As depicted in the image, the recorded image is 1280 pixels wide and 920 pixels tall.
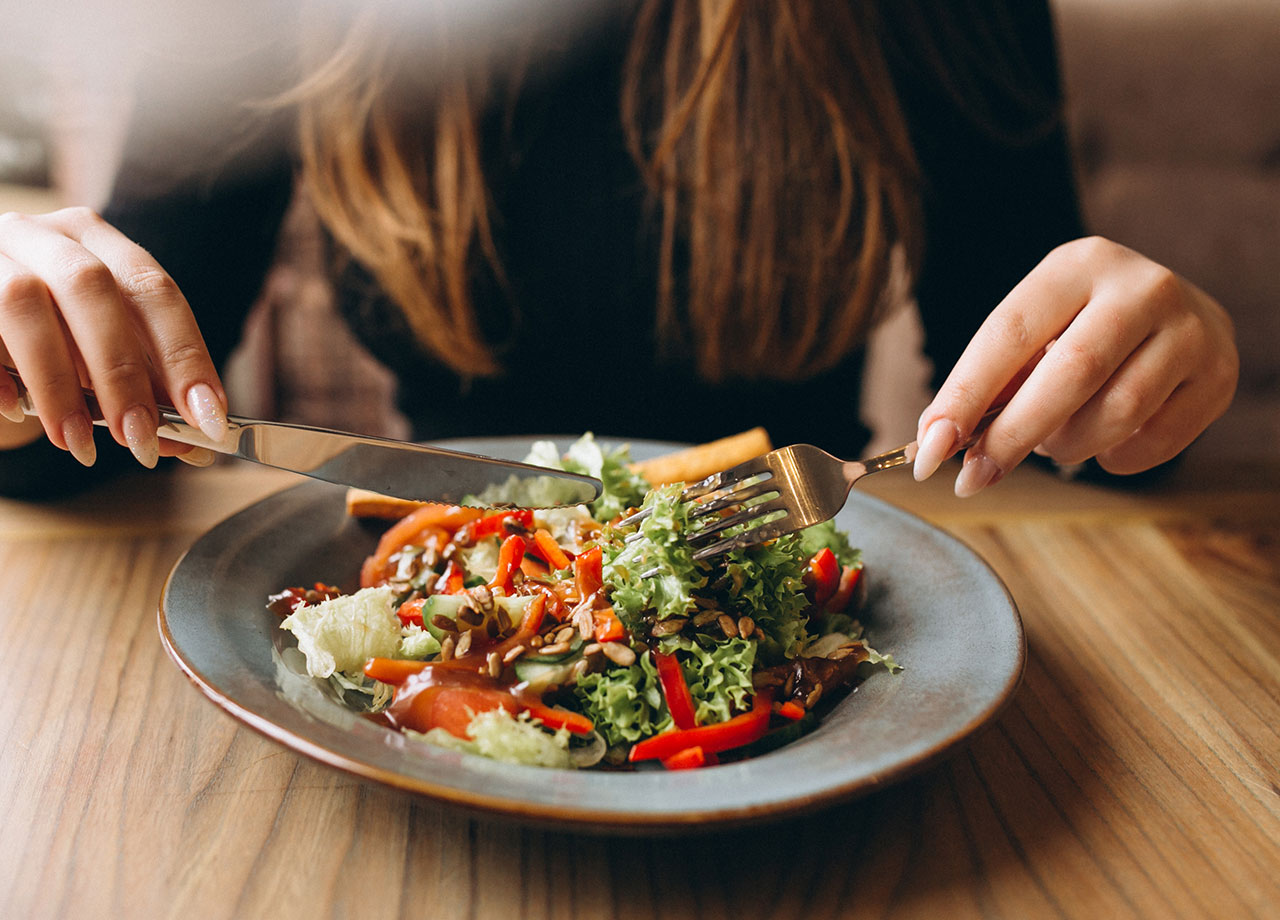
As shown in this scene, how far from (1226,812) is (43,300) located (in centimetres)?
138

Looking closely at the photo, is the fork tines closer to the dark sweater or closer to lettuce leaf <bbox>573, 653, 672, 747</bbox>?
lettuce leaf <bbox>573, 653, 672, 747</bbox>

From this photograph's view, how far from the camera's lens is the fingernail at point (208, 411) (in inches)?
35.3

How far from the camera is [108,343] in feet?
3.00

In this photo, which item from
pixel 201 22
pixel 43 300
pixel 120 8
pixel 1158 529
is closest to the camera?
pixel 43 300

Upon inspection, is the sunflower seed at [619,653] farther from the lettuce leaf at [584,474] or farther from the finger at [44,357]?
the finger at [44,357]

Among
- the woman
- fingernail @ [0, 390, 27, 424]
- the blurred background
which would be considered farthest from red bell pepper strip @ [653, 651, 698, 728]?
the blurred background

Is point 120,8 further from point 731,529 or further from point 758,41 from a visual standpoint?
point 731,529

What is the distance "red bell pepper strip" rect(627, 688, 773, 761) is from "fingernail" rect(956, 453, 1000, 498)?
0.38 metres

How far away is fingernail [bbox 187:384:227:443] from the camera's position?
35.3 inches

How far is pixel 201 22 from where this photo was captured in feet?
6.79

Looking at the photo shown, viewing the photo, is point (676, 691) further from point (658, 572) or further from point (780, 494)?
point (780, 494)

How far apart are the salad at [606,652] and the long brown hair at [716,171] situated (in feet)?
3.36

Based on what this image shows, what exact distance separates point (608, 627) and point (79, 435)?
0.63 meters

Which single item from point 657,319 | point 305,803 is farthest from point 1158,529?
point 305,803
